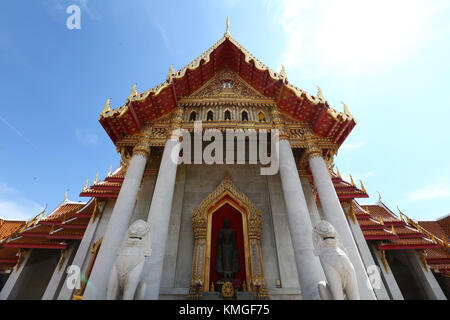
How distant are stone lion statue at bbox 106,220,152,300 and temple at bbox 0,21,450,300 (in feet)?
0.90

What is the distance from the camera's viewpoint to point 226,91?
29.4 ft

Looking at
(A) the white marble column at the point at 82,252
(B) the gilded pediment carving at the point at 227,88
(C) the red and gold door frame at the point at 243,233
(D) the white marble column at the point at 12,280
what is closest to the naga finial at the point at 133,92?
Result: (B) the gilded pediment carving at the point at 227,88

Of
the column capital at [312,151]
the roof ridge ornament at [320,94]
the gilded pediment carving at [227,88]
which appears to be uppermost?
the gilded pediment carving at [227,88]

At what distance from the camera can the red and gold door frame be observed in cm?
644

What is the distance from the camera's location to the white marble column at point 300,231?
464cm

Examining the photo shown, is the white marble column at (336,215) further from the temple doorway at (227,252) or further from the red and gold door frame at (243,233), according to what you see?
the temple doorway at (227,252)

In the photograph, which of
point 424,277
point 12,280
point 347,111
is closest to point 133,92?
point 347,111

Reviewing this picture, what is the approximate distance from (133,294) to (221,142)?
18.7 ft

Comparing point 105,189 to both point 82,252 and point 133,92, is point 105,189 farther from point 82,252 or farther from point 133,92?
point 133,92

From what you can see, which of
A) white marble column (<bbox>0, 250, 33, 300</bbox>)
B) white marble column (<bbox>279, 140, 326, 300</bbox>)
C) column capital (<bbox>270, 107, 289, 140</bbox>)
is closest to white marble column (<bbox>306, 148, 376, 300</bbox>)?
white marble column (<bbox>279, 140, 326, 300</bbox>)

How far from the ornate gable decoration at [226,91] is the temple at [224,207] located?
4cm

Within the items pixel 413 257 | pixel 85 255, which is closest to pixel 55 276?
pixel 85 255

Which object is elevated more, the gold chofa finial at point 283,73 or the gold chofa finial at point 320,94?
the gold chofa finial at point 283,73

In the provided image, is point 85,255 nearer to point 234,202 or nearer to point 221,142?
point 234,202
